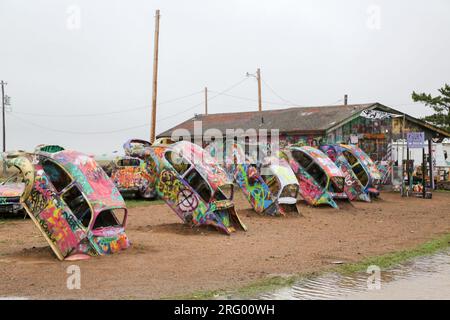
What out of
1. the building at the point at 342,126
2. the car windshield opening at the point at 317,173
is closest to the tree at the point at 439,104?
the building at the point at 342,126

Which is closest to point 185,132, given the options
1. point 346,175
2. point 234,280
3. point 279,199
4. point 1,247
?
point 346,175

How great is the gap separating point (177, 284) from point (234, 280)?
37.1 inches

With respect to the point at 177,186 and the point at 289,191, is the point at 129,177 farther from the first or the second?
the point at 177,186

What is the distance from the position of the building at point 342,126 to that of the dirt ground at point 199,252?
1070 centimetres

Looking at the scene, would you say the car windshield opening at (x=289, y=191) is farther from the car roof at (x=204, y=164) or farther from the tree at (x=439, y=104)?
the tree at (x=439, y=104)

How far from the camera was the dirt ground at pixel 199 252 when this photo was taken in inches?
343

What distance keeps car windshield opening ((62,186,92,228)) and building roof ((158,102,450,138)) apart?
18808 mm

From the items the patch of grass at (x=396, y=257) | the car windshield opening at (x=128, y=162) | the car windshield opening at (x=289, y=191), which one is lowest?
the patch of grass at (x=396, y=257)

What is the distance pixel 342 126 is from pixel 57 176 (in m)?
20.6

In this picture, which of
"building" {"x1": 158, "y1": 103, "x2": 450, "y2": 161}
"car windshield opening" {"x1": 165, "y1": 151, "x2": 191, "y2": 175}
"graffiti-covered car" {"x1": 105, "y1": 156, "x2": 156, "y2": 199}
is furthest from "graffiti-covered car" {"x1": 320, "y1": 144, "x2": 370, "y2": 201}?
"car windshield opening" {"x1": 165, "y1": 151, "x2": 191, "y2": 175}

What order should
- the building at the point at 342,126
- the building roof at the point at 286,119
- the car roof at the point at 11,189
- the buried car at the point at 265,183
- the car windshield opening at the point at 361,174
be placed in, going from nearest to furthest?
1. the car roof at the point at 11,189
2. the buried car at the point at 265,183
3. the car windshield opening at the point at 361,174
4. the building at the point at 342,126
5. the building roof at the point at 286,119

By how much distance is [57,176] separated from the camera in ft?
38.9

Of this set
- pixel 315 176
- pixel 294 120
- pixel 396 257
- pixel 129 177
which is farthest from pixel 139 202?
pixel 396 257
